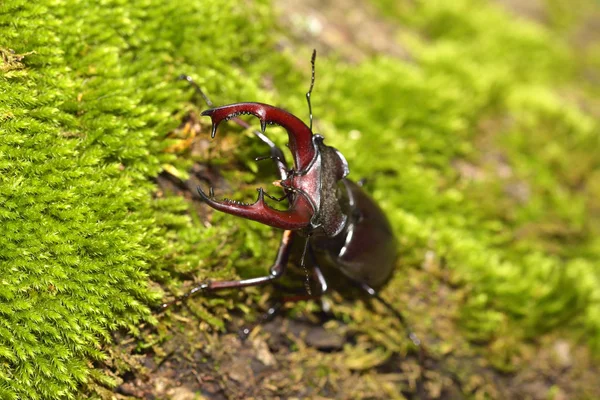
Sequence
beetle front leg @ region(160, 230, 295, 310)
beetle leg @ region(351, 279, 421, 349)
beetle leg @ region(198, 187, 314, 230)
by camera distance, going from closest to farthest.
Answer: beetle leg @ region(198, 187, 314, 230), beetle front leg @ region(160, 230, 295, 310), beetle leg @ region(351, 279, 421, 349)

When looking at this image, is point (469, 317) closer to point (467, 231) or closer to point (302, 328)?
point (467, 231)

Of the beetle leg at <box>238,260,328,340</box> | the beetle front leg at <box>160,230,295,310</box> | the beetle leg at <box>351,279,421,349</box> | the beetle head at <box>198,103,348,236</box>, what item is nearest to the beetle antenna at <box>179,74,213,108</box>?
the beetle head at <box>198,103,348,236</box>

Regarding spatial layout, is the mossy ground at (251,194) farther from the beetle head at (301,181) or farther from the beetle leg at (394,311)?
the beetle head at (301,181)

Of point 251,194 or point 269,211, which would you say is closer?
point 269,211

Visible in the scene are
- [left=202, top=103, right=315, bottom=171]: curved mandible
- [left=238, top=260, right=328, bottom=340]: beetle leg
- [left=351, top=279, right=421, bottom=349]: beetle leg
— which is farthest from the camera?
[left=351, top=279, right=421, bottom=349]: beetle leg

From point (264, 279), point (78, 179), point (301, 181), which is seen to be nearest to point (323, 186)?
point (301, 181)

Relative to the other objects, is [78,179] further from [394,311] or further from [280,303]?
[394,311]

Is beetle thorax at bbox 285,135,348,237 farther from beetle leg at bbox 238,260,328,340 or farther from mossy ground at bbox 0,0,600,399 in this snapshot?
mossy ground at bbox 0,0,600,399

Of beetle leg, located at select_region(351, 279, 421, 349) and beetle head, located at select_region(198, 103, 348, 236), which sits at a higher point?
beetle head, located at select_region(198, 103, 348, 236)

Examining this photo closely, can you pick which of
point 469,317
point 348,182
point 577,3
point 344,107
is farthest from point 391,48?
point 577,3
